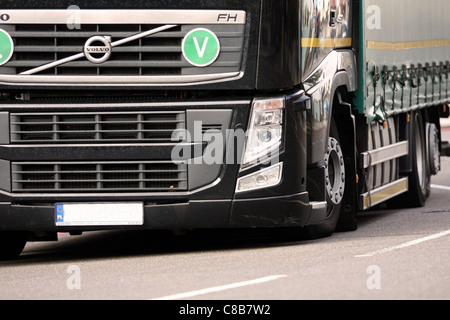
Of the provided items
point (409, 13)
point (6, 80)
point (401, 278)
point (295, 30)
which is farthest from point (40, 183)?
point (409, 13)

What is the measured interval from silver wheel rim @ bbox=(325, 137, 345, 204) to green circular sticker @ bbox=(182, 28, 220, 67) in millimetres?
1835

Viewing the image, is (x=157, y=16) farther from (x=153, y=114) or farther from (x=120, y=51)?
(x=153, y=114)

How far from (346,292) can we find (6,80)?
402 centimetres

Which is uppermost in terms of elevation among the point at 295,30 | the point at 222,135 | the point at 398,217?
the point at 295,30

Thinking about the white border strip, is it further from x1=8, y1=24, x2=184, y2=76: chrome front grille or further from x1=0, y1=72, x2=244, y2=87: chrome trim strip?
x1=0, y1=72, x2=244, y2=87: chrome trim strip

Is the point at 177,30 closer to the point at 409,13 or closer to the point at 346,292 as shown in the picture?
the point at 346,292

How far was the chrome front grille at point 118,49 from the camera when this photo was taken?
11.2 meters

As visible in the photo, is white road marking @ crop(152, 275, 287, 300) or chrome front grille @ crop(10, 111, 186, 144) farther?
chrome front grille @ crop(10, 111, 186, 144)

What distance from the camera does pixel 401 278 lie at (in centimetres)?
929

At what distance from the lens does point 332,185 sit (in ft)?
42.0

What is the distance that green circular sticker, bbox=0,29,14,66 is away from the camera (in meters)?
11.4

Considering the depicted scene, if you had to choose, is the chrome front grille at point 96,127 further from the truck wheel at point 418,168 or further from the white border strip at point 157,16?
the truck wheel at point 418,168

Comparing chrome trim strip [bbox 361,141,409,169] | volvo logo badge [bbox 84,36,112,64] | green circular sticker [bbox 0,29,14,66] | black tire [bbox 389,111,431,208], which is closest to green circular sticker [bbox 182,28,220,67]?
volvo logo badge [bbox 84,36,112,64]
